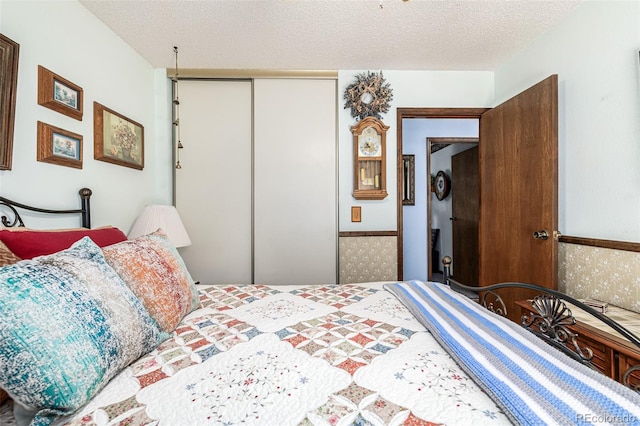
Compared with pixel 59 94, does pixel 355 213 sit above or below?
below

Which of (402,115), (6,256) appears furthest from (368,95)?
(6,256)

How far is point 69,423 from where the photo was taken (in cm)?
65

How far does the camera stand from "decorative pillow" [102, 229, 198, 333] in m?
1.05

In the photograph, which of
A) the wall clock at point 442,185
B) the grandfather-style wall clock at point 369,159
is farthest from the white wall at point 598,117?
the wall clock at point 442,185

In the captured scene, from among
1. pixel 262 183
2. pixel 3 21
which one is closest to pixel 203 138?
pixel 262 183

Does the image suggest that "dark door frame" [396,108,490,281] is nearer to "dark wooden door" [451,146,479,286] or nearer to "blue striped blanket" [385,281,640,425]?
"dark wooden door" [451,146,479,286]

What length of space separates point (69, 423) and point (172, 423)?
0.24m

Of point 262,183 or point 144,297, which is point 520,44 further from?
point 144,297

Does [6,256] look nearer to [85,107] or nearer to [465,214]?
[85,107]

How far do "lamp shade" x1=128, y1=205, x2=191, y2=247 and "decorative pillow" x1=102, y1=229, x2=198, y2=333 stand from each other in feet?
2.95

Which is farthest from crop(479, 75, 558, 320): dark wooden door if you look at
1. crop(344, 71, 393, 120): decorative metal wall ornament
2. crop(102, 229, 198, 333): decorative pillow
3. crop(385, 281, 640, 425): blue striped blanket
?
crop(102, 229, 198, 333): decorative pillow

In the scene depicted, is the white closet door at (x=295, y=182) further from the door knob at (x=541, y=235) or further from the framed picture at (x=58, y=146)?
the door knob at (x=541, y=235)

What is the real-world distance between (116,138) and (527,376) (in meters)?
2.68

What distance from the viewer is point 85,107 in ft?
6.03
